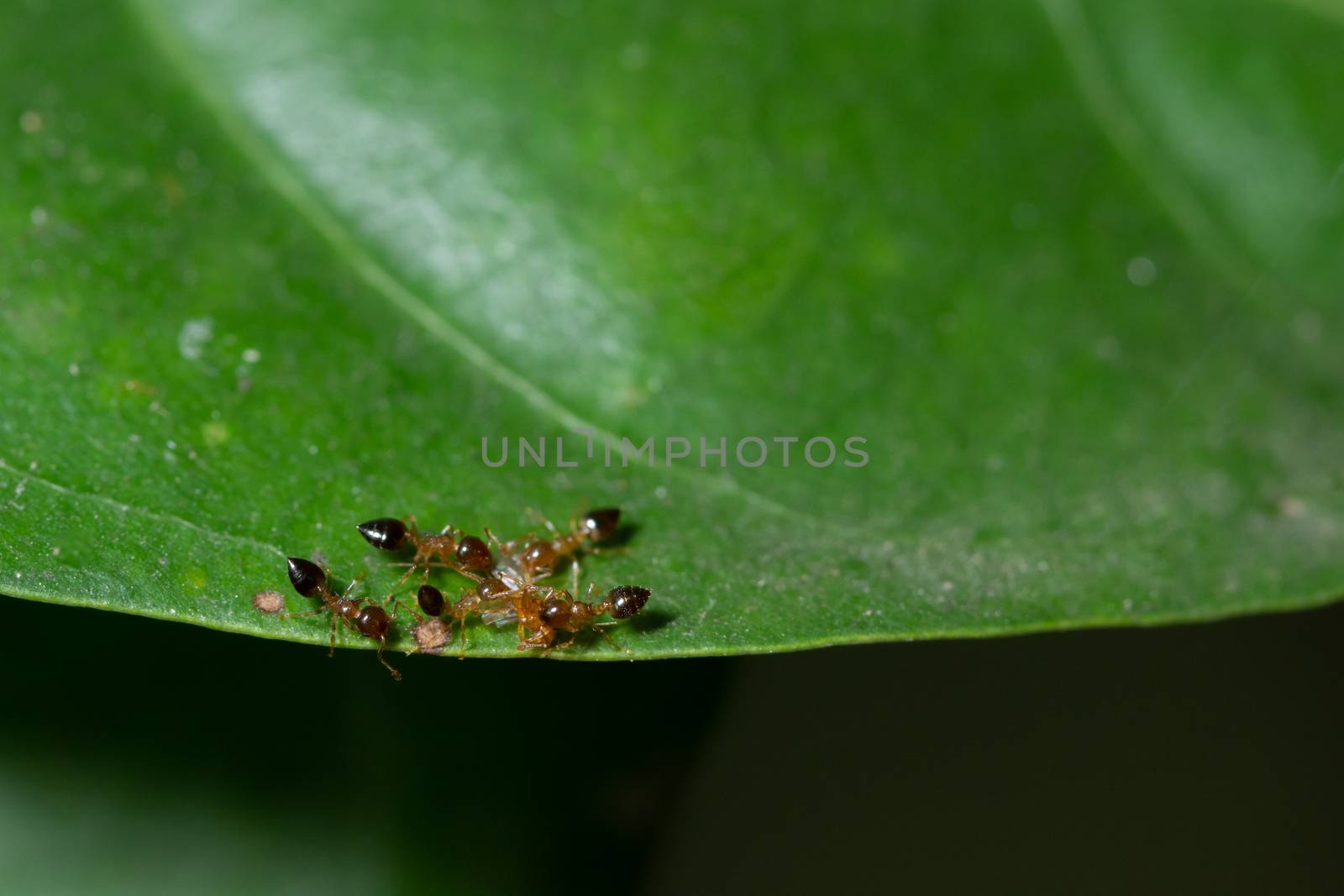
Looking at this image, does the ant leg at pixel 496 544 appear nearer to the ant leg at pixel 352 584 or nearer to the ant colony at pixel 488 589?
the ant colony at pixel 488 589

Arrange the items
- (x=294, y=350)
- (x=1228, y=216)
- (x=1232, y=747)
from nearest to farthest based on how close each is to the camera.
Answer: (x=294, y=350), (x=1228, y=216), (x=1232, y=747)

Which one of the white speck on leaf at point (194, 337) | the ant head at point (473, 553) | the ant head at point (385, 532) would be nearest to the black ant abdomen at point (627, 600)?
the ant head at point (473, 553)

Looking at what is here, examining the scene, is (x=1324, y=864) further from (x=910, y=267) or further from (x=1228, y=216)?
(x=910, y=267)

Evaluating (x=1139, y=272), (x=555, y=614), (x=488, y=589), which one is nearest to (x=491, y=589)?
(x=488, y=589)

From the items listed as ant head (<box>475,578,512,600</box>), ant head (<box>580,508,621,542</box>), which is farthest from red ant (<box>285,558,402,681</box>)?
ant head (<box>580,508,621,542</box>)

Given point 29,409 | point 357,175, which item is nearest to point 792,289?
point 357,175

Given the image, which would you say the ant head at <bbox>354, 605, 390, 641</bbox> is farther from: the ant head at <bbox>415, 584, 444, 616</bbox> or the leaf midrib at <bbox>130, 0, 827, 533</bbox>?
the leaf midrib at <bbox>130, 0, 827, 533</bbox>

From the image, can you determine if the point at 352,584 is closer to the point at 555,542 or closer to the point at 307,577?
the point at 307,577
